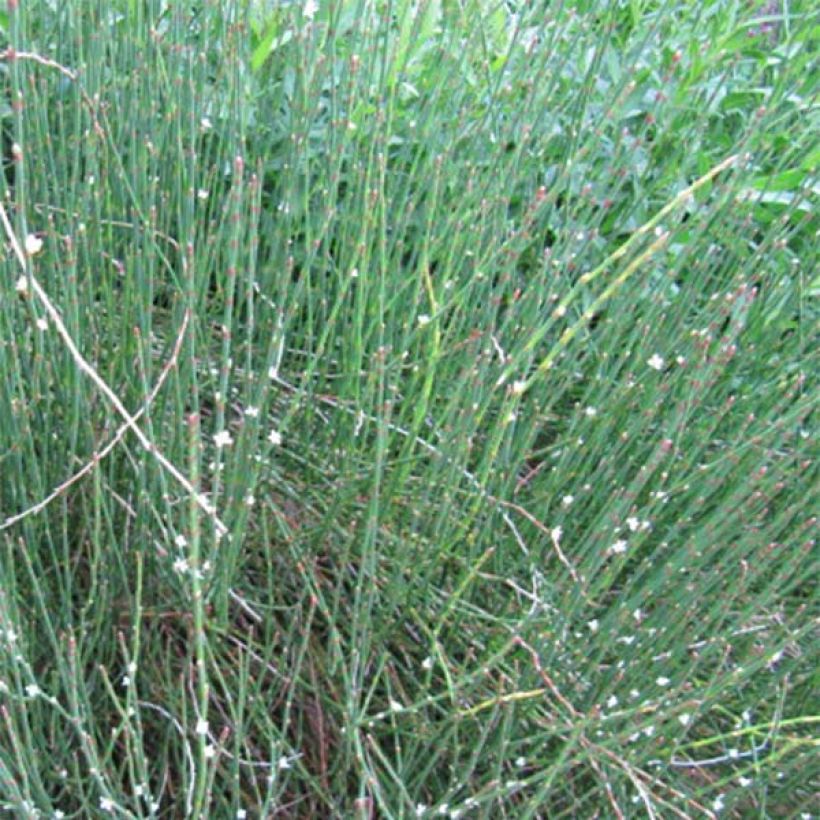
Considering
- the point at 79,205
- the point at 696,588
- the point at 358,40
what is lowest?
the point at 696,588

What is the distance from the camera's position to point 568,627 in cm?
141

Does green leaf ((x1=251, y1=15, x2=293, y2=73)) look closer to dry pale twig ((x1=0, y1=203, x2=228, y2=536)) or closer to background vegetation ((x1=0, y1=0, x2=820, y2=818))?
background vegetation ((x1=0, y1=0, x2=820, y2=818))

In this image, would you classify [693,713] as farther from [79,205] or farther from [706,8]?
[706,8]

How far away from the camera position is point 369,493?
146 centimetres

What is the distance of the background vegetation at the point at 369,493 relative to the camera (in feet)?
4.12

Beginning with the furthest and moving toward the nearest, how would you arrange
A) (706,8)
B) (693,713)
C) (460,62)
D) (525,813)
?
(706,8)
(460,62)
(693,713)
(525,813)

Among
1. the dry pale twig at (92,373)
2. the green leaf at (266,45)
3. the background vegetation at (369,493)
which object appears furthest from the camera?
the green leaf at (266,45)

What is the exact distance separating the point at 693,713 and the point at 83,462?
70cm

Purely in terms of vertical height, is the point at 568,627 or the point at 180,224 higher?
the point at 180,224

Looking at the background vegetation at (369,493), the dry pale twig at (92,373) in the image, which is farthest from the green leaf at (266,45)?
the dry pale twig at (92,373)

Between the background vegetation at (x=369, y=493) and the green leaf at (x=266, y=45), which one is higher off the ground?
the green leaf at (x=266, y=45)

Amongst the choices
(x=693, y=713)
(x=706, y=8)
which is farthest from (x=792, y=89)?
(x=693, y=713)

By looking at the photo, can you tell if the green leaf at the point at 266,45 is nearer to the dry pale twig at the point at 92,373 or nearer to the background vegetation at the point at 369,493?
the background vegetation at the point at 369,493

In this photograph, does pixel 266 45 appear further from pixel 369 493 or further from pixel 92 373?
pixel 92 373
